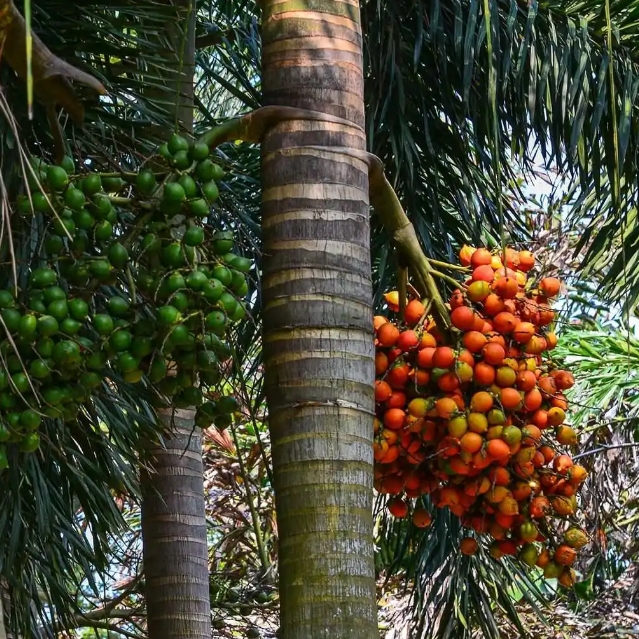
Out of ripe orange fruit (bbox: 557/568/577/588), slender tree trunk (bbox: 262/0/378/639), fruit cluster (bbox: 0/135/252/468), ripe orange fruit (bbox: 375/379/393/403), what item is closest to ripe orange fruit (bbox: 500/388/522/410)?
ripe orange fruit (bbox: 375/379/393/403)

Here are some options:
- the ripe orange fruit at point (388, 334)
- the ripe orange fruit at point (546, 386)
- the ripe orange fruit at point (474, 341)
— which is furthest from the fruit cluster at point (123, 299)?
the ripe orange fruit at point (546, 386)

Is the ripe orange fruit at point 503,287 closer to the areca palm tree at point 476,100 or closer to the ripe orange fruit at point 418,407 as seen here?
the ripe orange fruit at point 418,407

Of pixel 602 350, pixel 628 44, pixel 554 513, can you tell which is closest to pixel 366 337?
pixel 554 513

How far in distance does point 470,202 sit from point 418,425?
2221 mm

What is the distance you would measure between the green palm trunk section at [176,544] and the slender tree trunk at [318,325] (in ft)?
6.62

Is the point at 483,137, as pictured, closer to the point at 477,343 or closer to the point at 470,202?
the point at 470,202

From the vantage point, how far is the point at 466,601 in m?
4.67

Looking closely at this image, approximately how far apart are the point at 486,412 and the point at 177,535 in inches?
82.7

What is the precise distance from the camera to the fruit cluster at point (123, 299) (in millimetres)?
1861

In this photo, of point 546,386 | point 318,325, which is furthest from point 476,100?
point 318,325

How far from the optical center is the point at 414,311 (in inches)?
89.4

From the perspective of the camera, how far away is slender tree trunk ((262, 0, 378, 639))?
1817 mm

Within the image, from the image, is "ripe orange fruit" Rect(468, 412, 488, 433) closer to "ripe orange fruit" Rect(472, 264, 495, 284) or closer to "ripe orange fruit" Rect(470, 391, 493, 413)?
"ripe orange fruit" Rect(470, 391, 493, 413)

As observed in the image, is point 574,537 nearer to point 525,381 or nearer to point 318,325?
point 525,381
